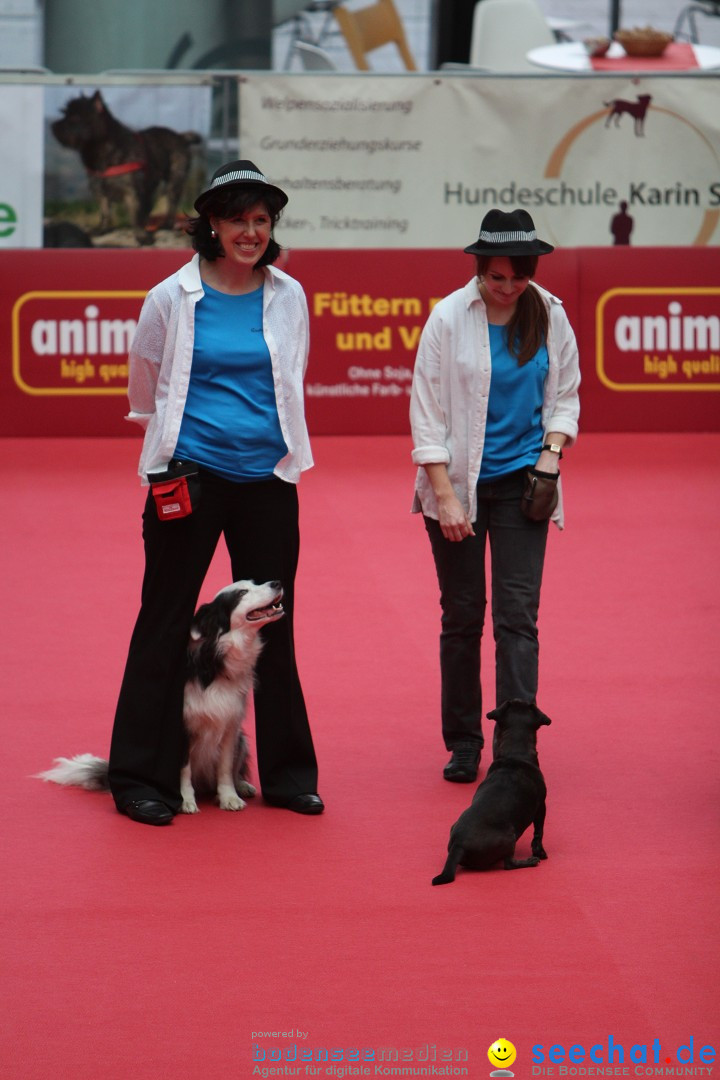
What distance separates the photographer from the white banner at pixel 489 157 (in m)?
13.9

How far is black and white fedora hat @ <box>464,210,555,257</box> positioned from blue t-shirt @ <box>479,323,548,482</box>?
30cm

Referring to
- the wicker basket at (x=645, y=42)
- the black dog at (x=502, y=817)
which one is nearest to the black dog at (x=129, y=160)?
the wicker basket at (x=645, y=42)

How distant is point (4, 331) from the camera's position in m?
12.2

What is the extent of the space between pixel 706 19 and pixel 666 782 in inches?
832

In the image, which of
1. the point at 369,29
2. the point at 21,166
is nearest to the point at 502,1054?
the point at 21,166

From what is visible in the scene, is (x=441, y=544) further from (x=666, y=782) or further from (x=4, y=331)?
(x=4, y=331)

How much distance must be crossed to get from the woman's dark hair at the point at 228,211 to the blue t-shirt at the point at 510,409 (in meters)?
0.85

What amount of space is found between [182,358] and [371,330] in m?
7.72

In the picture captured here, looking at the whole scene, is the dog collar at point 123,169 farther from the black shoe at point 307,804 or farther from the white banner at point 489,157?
the black shoe at point 307,804

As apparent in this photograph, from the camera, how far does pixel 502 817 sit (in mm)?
4523

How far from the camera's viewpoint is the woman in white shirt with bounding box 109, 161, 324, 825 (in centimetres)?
481

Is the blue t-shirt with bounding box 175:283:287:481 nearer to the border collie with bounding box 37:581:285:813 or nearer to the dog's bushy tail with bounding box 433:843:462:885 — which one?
the border collie with bounding box 37:581:285:813

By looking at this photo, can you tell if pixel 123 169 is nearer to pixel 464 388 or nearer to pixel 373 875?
pixel 464 388

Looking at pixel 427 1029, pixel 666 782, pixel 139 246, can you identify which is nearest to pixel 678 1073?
pixel 427 1029
